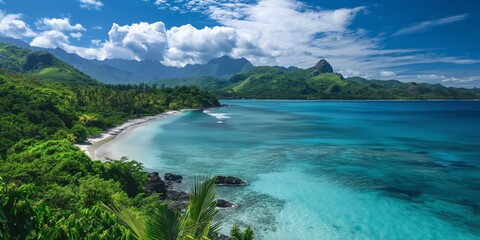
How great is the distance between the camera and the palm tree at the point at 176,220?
7270mm

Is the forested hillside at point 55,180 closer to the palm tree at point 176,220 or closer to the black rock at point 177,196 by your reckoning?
the palm tree at point 176,220

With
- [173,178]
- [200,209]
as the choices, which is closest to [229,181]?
[173,178]

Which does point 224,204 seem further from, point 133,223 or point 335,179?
point 133,223

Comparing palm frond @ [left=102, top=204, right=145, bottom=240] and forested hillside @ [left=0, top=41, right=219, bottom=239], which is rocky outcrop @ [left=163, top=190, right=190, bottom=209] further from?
palm frond @ [left=102, top=204, right=145, bottom=240]

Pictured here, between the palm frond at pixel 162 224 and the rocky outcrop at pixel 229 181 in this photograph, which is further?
Answer: the rocky outcrop at pixel 229 181

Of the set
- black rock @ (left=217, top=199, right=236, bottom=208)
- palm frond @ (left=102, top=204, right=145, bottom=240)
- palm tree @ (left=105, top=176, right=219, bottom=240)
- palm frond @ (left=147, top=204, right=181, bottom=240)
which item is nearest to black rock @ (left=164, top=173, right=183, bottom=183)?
black rock @ (left=217, top=199, right=236, bottom=208)

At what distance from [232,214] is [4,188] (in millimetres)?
25630

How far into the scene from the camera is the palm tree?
727cm

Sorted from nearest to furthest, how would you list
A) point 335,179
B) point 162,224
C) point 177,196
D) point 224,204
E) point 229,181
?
point 162,224
point 224,204
point 177,196
point 229,181
point 335,179

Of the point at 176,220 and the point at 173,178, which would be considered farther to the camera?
the point at 173,178

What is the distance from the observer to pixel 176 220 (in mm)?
7555

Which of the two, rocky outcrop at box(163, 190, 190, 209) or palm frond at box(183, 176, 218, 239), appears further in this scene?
rocky outcrop at box(163, 190, 190, 209)

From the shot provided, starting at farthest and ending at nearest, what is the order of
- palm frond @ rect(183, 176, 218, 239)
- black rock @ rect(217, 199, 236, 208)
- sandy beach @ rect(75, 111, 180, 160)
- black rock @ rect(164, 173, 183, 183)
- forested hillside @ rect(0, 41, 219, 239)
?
sandy beach @ rect(75, 111, 180, 160), black rock @ rect(164, 173, 183, 183), black rock @ rect(217, 199, 236, 208), palm frond @ rect(183, 176, 218, 239), forested hillside @ rect(0, 41, 219, 239)

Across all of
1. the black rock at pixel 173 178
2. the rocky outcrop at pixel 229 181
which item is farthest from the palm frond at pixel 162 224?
the black rock at pixel 173 178
